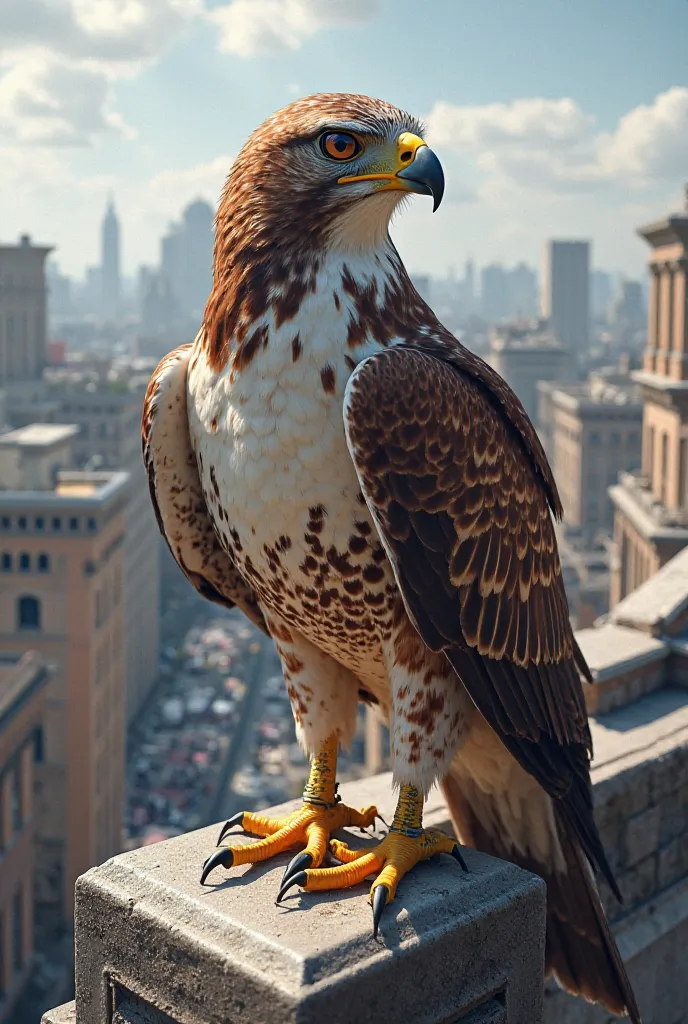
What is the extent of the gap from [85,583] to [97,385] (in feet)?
113

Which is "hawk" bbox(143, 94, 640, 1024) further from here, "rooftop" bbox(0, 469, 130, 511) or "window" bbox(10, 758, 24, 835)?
"rooftop" bbox(0, 469, 130, 511)

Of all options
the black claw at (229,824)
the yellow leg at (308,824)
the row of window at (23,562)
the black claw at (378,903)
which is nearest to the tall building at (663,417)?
the row of window at (23,562)

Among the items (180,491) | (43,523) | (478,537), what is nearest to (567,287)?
(43,523)

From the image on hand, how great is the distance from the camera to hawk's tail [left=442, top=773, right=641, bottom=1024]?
390cm

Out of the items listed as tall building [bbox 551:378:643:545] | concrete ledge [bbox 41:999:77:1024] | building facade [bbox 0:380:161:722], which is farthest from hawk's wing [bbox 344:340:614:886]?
tall building [bbox 551:378:643:545]

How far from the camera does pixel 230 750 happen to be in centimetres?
5212

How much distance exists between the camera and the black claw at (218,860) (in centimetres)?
337

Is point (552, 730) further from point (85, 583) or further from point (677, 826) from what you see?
point (85, 583)

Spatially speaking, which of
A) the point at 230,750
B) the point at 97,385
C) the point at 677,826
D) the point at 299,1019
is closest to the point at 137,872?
the point at 299,1019

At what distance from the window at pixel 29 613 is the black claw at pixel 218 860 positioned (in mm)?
37136

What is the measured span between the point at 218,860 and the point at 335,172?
2047mm

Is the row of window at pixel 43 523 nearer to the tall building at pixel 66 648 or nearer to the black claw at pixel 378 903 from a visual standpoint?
the tall building at pixel 66 648

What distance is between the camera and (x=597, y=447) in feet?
229

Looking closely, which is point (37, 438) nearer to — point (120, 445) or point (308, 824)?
point (120, 445)
